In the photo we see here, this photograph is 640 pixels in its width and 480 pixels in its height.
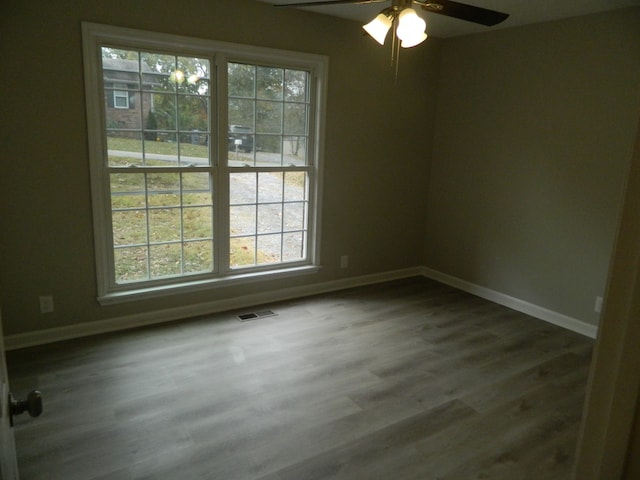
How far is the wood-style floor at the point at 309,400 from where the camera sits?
2.17 meters

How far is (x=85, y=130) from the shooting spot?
312 centimetres

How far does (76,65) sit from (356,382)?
2.78m

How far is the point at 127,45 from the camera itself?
10.5 ft

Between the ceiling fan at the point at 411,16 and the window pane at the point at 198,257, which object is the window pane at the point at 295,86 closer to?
the window pane at the point at 198,257

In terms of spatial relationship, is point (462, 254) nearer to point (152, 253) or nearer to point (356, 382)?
point (356, 382)

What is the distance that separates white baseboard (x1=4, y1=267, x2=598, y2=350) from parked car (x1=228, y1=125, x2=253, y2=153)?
1301 mm

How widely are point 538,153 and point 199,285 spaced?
311cm

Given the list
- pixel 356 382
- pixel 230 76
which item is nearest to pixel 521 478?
pixel 356 382

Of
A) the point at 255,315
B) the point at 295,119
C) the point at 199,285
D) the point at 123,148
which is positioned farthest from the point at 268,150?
the point at 255,315

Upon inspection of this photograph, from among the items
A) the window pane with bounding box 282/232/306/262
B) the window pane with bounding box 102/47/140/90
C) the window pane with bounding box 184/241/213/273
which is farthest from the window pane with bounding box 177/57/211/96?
the window pane with bounding box 282/232/306/262

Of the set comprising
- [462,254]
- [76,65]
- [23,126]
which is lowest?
[462,254]

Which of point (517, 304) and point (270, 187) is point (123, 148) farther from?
point (517, 304)

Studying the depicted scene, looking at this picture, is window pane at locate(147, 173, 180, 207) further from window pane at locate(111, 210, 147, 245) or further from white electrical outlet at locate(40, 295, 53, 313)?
white electrical outlet at locate(40, 295, 53, 313)

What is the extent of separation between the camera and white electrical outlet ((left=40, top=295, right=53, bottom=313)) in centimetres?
319
